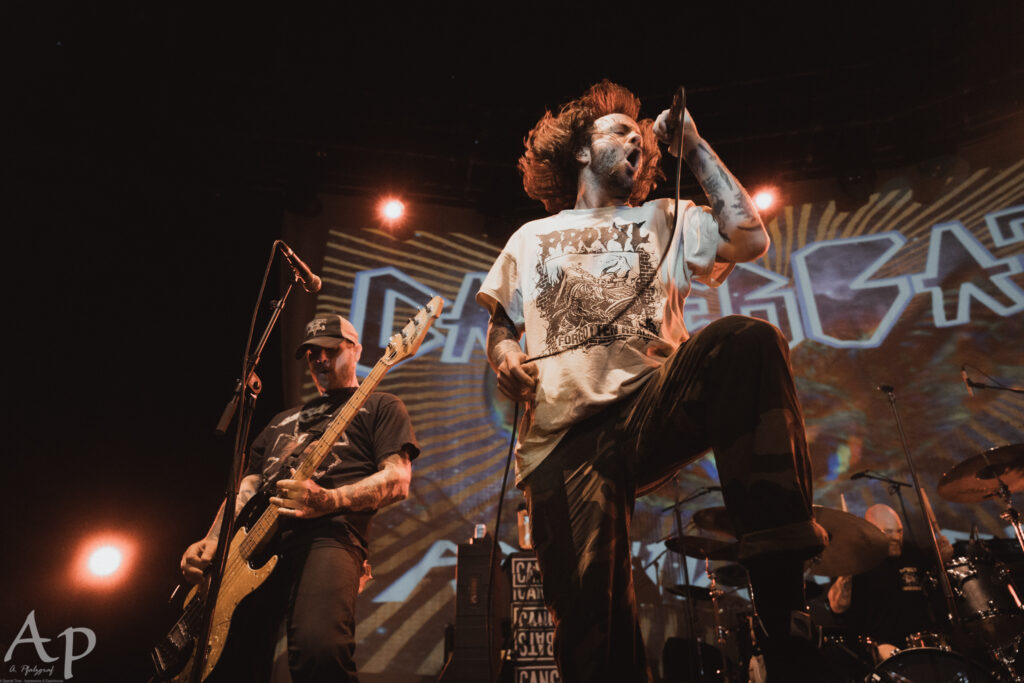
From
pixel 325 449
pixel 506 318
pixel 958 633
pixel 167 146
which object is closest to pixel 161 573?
pixel 325 449

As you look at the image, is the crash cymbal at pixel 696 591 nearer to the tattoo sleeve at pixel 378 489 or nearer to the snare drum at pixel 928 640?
the snare drum at pixel 928 640

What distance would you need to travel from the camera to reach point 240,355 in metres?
6.09

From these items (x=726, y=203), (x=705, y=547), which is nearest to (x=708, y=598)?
(x=705, y=547)

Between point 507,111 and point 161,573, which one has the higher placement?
point 507,111

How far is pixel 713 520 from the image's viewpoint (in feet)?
14.9

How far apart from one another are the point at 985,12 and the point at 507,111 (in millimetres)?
4558

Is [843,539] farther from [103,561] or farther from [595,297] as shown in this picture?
[103,561]

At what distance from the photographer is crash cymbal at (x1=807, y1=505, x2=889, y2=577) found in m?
4.07

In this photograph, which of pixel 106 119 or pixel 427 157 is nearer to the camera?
pixel 106 119

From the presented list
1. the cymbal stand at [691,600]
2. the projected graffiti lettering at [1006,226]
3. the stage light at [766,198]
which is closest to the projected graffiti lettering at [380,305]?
the cymbal stand at [691,600]

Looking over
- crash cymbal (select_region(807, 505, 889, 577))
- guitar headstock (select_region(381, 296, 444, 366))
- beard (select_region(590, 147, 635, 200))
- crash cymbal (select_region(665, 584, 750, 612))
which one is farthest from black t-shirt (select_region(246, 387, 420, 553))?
crash cymbal (select_region(665, 584, 750, 612))

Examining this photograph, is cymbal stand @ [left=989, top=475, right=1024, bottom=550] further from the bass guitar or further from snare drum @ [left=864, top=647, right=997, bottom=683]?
the bass guitar

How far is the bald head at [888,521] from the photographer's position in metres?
4.93

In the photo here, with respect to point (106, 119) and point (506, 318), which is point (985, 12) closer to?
point (506, 318)
